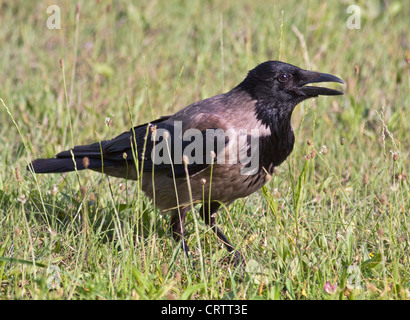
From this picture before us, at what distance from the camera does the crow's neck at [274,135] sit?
4.47 m

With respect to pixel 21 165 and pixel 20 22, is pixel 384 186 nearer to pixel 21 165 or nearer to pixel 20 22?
pixel 21 165

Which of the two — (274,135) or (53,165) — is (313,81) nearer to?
(274,135)

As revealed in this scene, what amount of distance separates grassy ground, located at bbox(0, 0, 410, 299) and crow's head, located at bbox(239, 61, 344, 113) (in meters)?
0.14

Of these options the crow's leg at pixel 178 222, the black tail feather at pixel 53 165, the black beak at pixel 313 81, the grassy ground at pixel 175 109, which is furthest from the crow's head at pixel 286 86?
the black tail feather at pixel 53 165

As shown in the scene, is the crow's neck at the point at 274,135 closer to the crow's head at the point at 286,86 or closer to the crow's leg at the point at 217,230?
the crow's head at the point at 286,86

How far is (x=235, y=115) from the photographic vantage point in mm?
4551

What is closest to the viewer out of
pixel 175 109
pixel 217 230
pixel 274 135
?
pixel 217 230

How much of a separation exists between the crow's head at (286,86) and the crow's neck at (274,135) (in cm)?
3

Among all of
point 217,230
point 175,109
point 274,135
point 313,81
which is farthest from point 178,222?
point 175,109

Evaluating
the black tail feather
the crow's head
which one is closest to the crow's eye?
the crow's head

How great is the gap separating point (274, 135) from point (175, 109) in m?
2.18

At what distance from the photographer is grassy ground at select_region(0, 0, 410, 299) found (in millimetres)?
3607

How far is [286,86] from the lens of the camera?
4.58m
